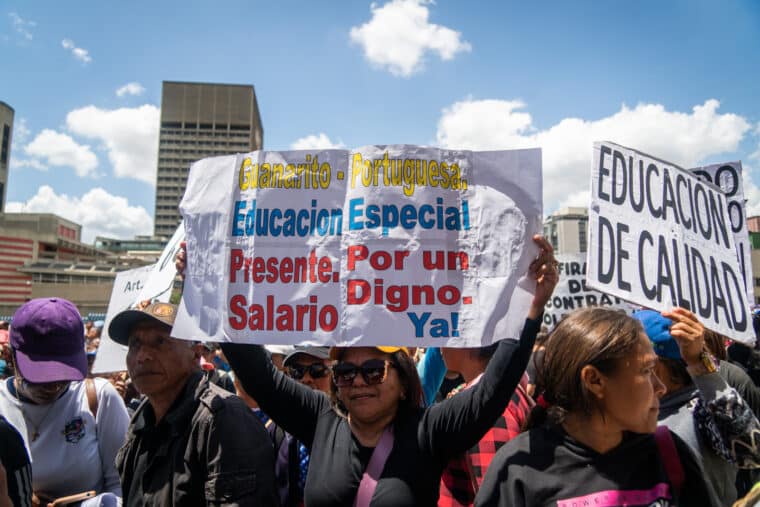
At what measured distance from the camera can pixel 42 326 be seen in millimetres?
2365

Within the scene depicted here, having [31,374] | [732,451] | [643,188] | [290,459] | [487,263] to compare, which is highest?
[643,188]

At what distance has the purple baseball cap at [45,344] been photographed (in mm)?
2332

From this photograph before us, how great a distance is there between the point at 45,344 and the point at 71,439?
0.46 m

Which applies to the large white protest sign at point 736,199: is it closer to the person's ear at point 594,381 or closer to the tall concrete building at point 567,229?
the person's ear at point 594,381

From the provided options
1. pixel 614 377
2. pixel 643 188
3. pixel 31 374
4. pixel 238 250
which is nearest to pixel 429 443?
pixel 614 377

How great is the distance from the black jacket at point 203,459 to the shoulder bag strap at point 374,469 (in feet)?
1.30

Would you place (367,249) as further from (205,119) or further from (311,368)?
(205,119)

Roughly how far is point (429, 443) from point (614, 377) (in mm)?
709

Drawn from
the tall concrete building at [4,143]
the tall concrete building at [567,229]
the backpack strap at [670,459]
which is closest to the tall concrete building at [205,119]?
the tall concrete building at [4,143]

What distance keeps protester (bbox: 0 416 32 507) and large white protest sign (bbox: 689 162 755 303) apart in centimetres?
332

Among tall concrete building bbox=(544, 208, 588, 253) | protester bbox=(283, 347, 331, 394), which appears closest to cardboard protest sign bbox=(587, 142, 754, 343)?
protester bbox=(283, 347, 331, 394)

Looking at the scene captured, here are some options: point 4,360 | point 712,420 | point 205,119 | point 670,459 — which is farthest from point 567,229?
point 670,459

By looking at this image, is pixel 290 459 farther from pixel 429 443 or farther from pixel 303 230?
pixel 303 230

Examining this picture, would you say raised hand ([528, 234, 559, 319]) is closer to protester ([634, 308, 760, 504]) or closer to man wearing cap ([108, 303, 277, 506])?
protester ([634, 308, 760, 504])
